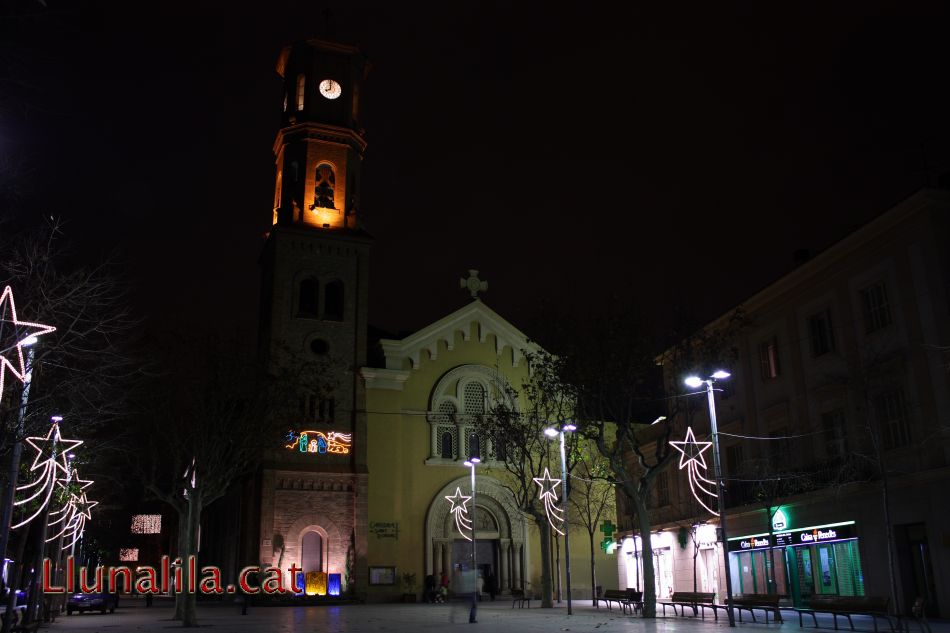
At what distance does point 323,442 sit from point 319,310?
7.64 m

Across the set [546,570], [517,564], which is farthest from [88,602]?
[517,564]

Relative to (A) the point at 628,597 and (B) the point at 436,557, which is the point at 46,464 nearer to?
(A) the point at 628,597

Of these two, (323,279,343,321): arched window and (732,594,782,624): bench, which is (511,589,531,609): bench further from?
(323,279,343,321): arched window

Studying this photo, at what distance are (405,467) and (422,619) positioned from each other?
18896mm

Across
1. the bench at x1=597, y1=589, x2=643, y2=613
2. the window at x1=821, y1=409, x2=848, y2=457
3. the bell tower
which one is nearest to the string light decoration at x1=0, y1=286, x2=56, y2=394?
the bench at x1=597, y1=589, x2=643, y2=613

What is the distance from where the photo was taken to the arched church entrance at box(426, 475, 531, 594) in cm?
4644

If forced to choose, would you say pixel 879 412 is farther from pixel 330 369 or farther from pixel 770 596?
pixel 330 369

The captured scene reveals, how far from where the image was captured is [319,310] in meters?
48.0

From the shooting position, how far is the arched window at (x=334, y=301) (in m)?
48.4

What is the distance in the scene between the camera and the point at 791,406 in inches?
1206

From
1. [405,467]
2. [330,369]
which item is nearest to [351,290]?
[330,369]

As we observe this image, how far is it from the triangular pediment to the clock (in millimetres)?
15375

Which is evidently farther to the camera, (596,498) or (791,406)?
(596,498)

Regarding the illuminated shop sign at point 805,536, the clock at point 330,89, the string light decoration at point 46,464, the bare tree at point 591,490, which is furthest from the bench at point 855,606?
the clock at point 330,89
